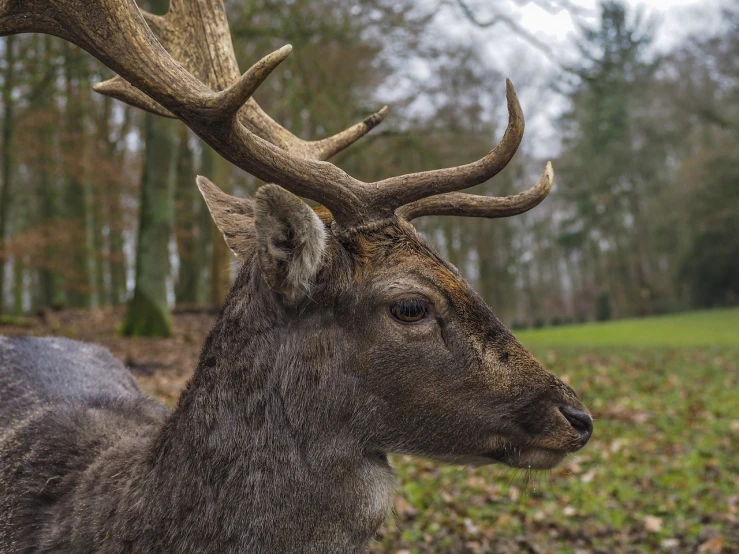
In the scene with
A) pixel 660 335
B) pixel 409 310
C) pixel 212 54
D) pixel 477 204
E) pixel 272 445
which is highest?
pixel 212 54

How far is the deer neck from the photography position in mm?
2432

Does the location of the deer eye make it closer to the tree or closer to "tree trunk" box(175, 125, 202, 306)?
"tree trunk" box(175, 125, 202, 306)

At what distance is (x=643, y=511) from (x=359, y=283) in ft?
18.2

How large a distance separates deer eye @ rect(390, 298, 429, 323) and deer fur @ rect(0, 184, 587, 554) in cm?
3

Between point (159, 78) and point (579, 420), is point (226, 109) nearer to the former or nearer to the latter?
point (159, 78)

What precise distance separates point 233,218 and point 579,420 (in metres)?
1.73

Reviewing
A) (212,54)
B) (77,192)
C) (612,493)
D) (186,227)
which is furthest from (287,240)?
(186,227)

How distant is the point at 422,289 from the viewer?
262 cm

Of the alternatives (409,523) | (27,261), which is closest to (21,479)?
(409,523)

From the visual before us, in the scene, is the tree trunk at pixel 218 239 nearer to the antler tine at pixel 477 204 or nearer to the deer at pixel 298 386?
the antler tine at pixel 477 204

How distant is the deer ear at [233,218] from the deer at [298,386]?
26 cm

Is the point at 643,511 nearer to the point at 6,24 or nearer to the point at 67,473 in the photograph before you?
the point at 67,473

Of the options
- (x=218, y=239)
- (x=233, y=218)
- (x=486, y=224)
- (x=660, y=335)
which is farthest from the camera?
(x=486, y=224)

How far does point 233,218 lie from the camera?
3.11 m
